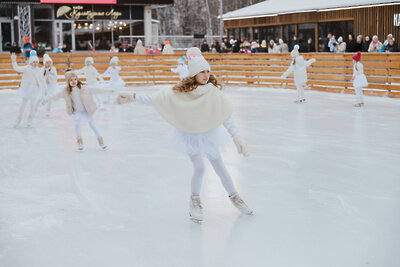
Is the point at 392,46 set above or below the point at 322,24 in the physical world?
below

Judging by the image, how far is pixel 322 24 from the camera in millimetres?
24625

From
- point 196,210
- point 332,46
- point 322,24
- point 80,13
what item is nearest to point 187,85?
point 196,210

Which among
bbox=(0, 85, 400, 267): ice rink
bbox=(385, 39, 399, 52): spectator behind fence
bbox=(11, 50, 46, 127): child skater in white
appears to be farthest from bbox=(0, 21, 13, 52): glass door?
bbox=(0, 85, 400, 267): ice rink

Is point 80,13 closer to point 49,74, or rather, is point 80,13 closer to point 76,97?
point 49,74

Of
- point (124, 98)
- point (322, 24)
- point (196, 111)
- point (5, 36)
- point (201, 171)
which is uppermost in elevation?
point (5, 36)

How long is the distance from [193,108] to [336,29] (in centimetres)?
2112

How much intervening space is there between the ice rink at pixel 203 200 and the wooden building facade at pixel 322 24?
46.1ft

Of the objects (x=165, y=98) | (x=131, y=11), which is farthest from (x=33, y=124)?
(x=131, y=11)

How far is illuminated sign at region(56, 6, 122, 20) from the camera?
30.0 m

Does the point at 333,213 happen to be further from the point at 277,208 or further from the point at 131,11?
the point at 131,11

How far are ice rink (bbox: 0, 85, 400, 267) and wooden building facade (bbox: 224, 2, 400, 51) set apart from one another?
46.1 feet

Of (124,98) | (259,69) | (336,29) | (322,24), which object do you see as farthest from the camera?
(322,24)

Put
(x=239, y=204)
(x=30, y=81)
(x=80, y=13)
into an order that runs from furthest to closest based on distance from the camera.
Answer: (x=80, y=13) < (x=30, y=81) < (x=239, y=204)

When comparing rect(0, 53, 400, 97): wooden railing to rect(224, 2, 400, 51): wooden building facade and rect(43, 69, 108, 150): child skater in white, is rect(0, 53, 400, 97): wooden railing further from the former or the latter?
rect(43, 69, 108, 150): child skater in white
